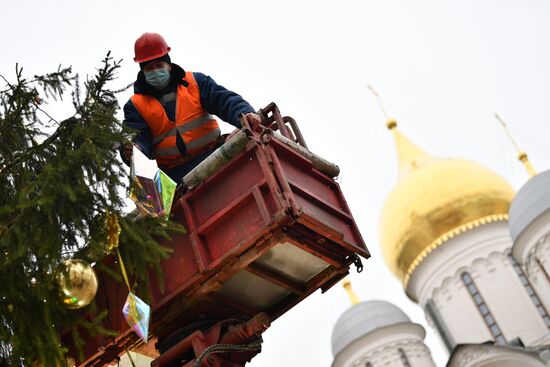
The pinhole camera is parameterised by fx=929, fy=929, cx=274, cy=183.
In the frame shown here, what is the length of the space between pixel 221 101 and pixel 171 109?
472 mm

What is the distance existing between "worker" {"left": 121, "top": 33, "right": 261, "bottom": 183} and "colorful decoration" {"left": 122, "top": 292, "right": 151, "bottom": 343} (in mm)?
1932

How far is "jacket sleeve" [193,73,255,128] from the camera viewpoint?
7.54m

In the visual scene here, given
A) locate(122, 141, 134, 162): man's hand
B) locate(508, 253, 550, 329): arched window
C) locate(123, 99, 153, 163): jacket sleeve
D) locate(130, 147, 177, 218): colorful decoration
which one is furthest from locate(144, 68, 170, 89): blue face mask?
locate(508, 253, 550, 329): arched window

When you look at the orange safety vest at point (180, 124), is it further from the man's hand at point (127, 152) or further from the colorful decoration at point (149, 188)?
the colorful decoration at point (149, 188)

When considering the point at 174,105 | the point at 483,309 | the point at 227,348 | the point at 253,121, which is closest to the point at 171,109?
the point at 174,105

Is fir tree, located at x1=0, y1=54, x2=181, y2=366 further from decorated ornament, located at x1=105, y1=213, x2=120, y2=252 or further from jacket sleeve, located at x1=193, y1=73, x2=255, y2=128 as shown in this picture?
jacket sleeve, located at x1=193, y1=73, x2=255, y2=128

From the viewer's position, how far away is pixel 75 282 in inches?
238

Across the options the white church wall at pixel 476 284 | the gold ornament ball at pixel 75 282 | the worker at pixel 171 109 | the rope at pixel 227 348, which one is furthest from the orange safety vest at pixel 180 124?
the white church wall at pixel 476 284

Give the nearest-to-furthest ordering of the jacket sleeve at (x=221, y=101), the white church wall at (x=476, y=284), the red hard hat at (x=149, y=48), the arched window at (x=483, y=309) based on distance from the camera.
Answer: the jacket sleeve at (x=221, y=101)
the red hard hat at (x=149, y=48)
the arched window at (x=483, y=309)
the white church wall at (x=476, y=284)

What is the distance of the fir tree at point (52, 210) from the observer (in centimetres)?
599

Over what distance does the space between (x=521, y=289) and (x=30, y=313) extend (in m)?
27.5

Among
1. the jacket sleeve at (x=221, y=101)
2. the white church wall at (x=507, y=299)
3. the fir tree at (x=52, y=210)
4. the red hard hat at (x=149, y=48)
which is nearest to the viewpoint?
the fir tree at (x=52, y=210)

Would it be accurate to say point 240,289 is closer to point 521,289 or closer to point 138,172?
point 138,172

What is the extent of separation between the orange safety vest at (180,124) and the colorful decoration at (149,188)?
988 millimetres
